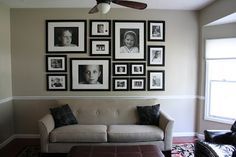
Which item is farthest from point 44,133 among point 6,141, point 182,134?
point 182,134

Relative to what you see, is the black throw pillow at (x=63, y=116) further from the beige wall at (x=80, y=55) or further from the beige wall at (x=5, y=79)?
the beige wall at (x=5, y=79)

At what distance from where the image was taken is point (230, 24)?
411 cm

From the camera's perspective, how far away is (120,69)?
456 cm

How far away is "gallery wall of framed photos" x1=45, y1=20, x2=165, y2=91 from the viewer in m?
4.50

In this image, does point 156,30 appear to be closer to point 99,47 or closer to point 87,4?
point 99,47

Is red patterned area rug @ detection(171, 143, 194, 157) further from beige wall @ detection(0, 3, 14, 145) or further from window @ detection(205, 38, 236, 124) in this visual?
beige wall @ detection(0, 3, 14, 145)

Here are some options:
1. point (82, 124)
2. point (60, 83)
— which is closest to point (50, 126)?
point (82, 124)

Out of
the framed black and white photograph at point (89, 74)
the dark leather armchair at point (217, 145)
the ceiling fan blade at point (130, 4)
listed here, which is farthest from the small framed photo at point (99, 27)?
the dark leather armchair at point (217, 145)

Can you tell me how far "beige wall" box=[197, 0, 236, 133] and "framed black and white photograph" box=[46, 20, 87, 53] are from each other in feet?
7.55

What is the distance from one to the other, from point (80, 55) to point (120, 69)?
0.83m

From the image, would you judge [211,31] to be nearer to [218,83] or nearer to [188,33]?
[188,33]

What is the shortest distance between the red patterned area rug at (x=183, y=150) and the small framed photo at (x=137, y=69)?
58.9 inches

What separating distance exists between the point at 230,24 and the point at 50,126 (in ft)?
11.6

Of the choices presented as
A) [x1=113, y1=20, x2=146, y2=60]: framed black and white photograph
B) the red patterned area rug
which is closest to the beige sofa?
the red patterned area rug
